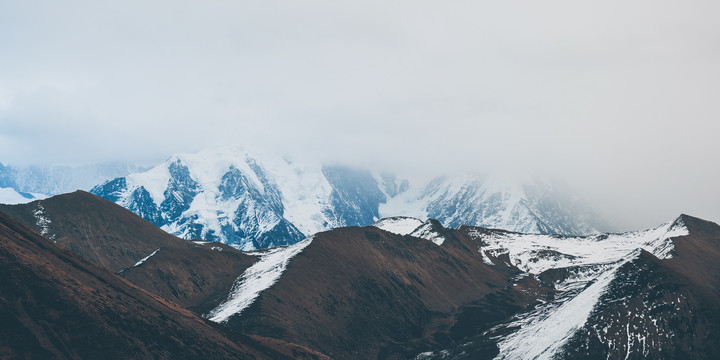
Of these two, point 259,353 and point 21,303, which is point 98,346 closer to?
point 21,303

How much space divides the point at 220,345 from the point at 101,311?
30.0m

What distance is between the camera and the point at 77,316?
136 meters

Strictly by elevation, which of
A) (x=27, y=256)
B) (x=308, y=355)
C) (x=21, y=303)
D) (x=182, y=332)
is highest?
(x=27, y=256)

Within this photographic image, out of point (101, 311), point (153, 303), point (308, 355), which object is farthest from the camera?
point (308, 355)

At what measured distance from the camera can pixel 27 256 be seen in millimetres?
144500

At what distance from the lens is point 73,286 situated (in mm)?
144125

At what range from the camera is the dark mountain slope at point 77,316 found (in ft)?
416

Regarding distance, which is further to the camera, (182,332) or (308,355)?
(308,355)

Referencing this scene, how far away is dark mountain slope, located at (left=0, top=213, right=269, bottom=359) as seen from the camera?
416ft

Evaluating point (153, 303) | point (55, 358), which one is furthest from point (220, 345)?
point (55, 358)

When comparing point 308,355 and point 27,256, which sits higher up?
point 27,256

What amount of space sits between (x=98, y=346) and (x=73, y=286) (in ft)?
60.2

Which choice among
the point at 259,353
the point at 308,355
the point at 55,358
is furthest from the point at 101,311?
the point at 308,355

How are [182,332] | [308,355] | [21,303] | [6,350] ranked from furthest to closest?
[308,355]
[182,332]
[21,303]
[6,350]
